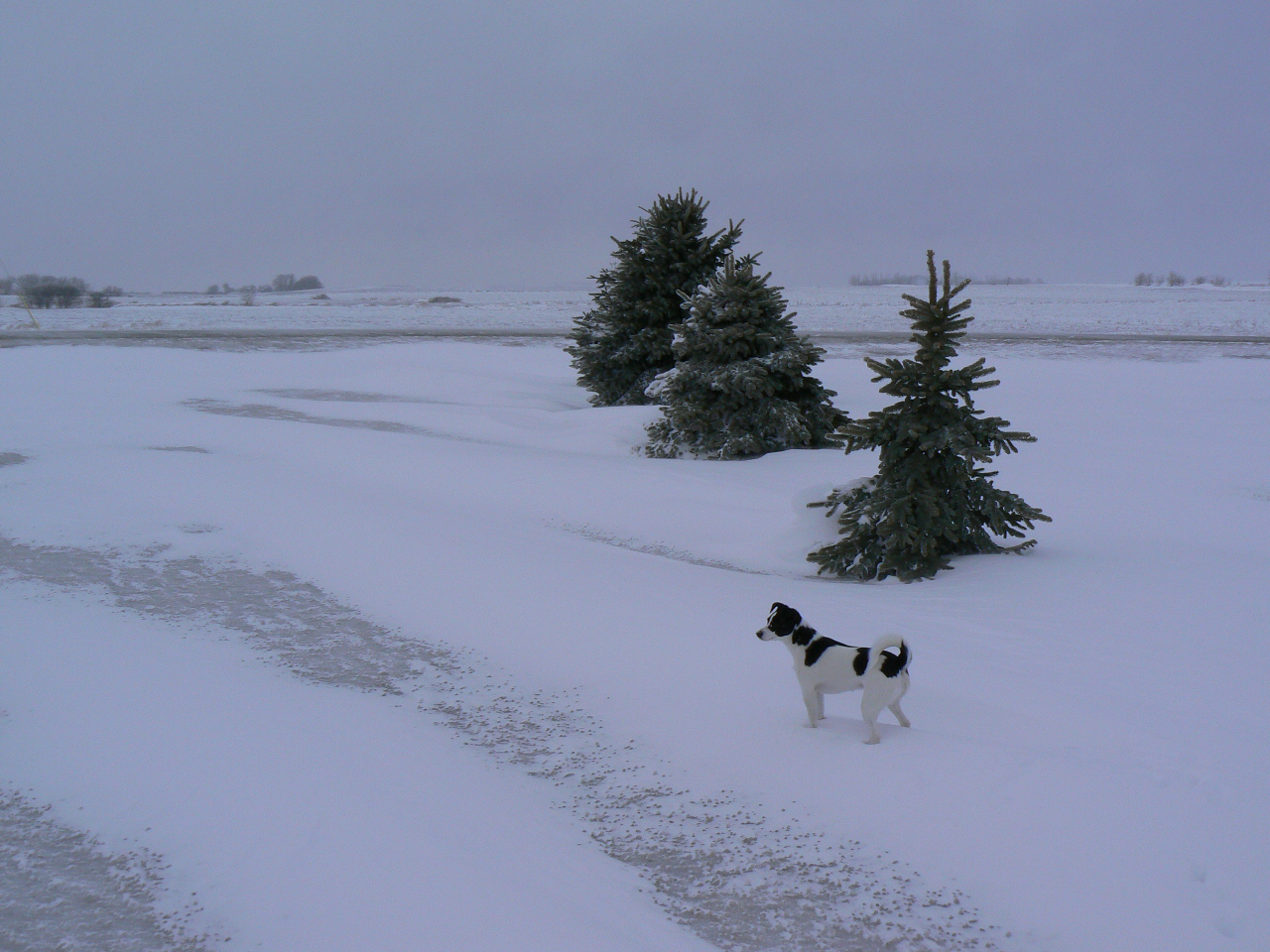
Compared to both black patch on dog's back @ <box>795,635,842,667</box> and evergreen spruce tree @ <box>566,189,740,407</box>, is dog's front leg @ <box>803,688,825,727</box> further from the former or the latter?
evergreen spruce tree @ <box>566,189,740,407</box>

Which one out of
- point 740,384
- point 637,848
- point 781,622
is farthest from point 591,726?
point 740,384

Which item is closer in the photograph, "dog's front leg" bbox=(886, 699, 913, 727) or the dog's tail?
the dog's tail

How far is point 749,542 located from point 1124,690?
512 cm

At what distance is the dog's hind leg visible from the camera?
4367mm

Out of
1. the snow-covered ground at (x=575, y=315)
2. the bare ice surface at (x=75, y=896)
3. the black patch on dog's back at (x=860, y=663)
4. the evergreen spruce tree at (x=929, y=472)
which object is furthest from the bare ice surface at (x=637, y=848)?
the snow-covered ground at (x=575, y=315)

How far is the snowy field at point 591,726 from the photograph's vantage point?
348 cm

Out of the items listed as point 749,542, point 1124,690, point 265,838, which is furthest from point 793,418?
point 265,838

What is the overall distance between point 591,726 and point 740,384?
1035cm

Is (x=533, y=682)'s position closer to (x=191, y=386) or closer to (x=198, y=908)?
(x=198, y=908)

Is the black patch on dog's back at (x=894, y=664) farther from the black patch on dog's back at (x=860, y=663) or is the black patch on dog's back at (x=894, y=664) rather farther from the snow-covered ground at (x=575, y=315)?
the snow-covered ground at (x=575, y=315)

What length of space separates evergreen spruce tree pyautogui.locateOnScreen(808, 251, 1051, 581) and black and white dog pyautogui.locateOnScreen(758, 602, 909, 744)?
4110 mm

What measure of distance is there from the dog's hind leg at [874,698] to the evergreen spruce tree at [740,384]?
1045cm

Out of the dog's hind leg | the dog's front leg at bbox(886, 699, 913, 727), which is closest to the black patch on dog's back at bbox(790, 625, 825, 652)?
the dog's hind leg

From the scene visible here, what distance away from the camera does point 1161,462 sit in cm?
1416
